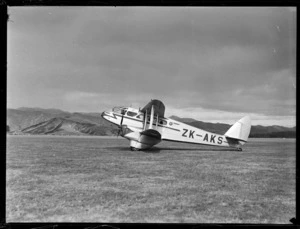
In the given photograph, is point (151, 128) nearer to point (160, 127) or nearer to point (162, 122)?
point (160, 127)

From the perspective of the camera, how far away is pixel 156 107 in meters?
13.0

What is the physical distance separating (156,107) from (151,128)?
123cm

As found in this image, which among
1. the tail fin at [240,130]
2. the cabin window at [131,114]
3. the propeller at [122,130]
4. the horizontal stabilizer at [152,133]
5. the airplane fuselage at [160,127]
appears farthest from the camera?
the tail fin at [240,130]

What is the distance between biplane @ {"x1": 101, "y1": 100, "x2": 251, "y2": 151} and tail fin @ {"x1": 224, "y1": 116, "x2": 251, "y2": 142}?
0.89 m

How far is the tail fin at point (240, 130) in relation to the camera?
1563 cm

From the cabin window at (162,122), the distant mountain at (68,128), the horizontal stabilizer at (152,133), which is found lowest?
the distant mountain at (68,128)

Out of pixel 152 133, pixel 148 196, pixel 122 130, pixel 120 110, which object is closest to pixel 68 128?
pixel 120 110

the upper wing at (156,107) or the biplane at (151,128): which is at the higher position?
the upper wing at (156,107)

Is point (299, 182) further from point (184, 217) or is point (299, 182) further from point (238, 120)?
point (238, 120)

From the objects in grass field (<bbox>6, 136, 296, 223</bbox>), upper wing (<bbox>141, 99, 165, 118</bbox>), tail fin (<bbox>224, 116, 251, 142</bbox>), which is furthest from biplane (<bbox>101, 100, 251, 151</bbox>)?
grass field (<bbox>6, 136, 296, 223</bbox>)

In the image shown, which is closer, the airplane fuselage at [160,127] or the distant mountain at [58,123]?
the airplane fuselage at [160,127]

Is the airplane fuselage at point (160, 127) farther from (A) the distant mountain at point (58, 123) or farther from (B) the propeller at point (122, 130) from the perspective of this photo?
(A) the distant mountain at point (58, 123)

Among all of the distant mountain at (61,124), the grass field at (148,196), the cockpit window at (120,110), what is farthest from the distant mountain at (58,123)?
the grass field at (148,196)

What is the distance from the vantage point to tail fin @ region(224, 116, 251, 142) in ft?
51.3
